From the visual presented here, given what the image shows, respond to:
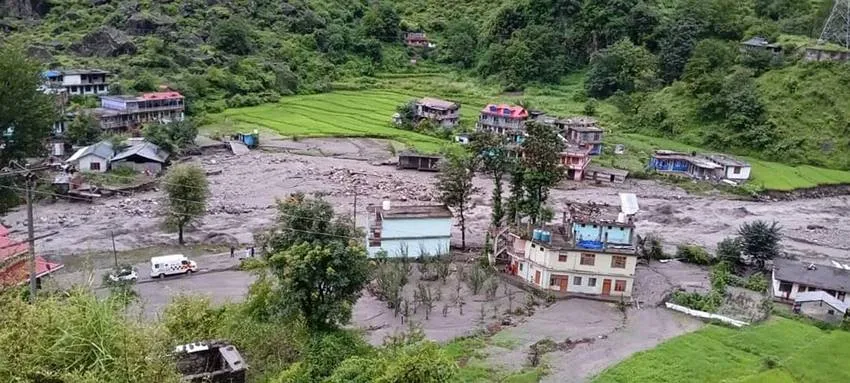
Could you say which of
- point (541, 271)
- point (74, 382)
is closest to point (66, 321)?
point (74, 382)

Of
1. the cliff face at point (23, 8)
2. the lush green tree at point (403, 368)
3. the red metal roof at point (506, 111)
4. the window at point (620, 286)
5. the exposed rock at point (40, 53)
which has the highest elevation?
the cliff face at point (23, 8)

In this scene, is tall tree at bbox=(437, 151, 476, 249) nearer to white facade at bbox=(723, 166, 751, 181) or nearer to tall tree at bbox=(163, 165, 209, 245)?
tall tree at bbox=(163, 165, 209, 245)

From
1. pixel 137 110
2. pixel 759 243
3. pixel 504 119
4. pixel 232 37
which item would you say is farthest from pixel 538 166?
pixel 232 37

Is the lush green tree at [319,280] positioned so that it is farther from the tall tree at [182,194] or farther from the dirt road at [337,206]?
the dirt road at [337,206]

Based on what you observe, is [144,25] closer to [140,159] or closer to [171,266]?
[140,159]

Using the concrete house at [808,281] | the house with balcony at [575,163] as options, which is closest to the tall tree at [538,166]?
the concrete house at [808,281]

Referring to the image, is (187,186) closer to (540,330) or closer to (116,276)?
(116,276)
